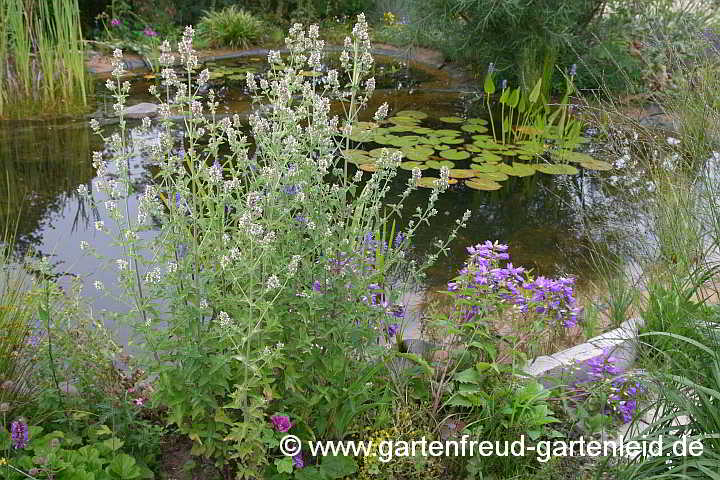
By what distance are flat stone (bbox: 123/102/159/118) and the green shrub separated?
309 centimetres

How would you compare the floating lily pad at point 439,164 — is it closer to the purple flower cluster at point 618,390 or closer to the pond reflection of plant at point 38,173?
the pond reflection of plant at point 38,173

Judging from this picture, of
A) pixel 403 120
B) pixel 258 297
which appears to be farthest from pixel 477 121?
pixel 258 297

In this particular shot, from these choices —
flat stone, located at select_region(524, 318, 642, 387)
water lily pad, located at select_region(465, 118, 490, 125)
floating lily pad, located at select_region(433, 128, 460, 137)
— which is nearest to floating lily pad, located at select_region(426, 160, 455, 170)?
floating lily pad, located at select_region(433, 128, 460, 137)

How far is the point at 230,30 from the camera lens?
9.38 meters

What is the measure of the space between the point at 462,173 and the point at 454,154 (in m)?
0.43

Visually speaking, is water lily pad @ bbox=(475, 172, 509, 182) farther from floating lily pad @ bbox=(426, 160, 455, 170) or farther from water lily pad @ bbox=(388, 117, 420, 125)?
water lily pad @ bbox=(388, 117, 420, 125)

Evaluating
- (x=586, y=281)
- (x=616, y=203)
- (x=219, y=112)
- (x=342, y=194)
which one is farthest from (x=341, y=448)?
(x=219, y=112)

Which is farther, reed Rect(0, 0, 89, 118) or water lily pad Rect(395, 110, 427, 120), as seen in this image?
water lily pad Rect(395, 110, 427, 120)

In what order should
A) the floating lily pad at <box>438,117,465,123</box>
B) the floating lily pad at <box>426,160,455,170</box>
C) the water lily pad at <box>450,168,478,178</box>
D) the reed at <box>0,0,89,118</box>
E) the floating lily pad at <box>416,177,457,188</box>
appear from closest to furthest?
the floating lily pad at <box>416,177,457,188</box> → the water lily pad at <box>450,168,478,178</box> → the floating lily pad at <box>426,160,455,170</box> → the reed at <box>0,0,89,118</box> → the floating lily pad at <box>438,117,465,123</box>

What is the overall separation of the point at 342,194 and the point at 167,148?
59 centimetres

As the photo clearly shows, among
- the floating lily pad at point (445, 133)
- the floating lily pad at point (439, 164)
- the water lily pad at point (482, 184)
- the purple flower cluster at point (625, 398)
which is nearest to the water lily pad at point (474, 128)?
the floating lily pad at point (445, 133)

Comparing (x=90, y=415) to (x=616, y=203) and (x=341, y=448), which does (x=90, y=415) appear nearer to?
(x=341, y=448)

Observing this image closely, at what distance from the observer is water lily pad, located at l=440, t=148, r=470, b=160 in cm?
564

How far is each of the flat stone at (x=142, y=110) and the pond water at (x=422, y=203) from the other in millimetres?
434
